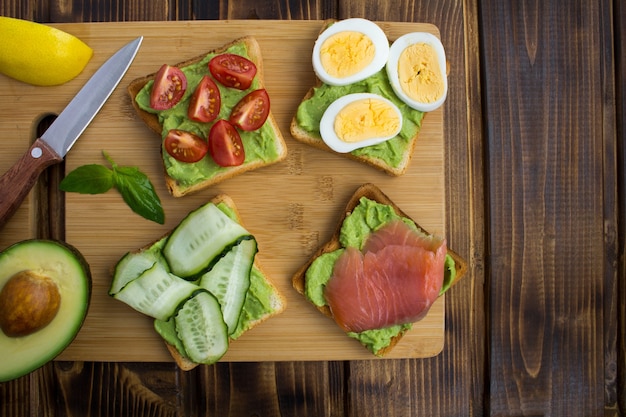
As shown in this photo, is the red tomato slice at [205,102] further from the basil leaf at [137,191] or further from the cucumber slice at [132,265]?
the cucumber slice at [132,265]

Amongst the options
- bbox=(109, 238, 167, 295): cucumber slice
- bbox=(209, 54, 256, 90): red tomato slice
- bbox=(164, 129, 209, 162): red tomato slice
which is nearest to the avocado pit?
bbox=(109, 238, 167, 295): cucumber slice

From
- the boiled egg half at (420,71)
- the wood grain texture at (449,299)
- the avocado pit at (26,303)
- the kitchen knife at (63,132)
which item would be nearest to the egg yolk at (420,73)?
the boiled egg half at (420,71)

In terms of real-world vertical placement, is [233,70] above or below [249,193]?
above

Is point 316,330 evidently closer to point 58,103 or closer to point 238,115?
point 238,115

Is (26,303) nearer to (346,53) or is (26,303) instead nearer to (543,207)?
(346,53)

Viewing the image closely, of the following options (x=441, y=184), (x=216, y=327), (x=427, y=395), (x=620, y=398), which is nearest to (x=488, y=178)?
(x=441, y=184)

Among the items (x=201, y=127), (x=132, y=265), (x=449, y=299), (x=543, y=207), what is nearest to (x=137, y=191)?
(x=132, y=265)
